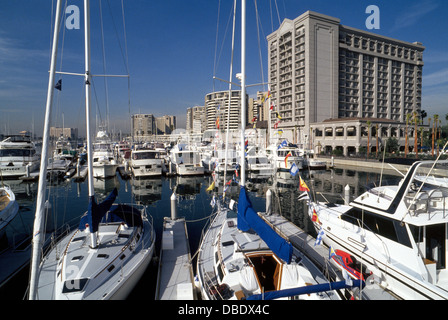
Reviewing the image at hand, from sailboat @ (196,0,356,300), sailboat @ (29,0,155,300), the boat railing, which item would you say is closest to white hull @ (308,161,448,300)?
the boat railing

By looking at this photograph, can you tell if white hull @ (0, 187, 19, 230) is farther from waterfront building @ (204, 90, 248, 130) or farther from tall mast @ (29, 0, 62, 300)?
waterfront building @ (204, 90, 248, 130)

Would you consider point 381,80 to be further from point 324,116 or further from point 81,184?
point 81,184

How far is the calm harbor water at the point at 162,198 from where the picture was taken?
36.1ft

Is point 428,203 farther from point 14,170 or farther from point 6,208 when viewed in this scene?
point 14,170

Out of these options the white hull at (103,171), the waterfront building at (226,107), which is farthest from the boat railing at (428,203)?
the waterfront building at (226,107)

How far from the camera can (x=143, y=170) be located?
104 feet

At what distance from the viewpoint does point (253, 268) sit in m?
6.75

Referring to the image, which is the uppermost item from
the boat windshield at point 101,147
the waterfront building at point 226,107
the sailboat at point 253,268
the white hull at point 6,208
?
the waterfront building at point 226,107

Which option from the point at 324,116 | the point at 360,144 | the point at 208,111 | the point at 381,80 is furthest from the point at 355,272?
the point at 208,111

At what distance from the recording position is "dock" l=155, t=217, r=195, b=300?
720 cm

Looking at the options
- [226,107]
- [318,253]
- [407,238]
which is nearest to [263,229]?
[407,238]

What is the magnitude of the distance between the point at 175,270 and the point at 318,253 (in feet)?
19.6

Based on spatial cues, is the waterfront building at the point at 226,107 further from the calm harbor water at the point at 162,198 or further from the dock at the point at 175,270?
the dock at the point at 175,270

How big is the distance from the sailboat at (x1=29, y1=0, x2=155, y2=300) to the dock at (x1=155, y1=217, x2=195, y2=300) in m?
0.72
